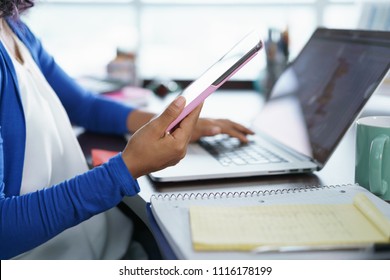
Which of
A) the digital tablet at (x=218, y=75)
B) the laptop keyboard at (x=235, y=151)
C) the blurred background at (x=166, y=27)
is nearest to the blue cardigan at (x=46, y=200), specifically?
the digital tablet at (x=218, y=75)

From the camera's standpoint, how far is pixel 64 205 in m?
0.68

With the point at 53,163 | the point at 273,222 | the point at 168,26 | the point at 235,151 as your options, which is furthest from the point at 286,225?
the point at 168,26

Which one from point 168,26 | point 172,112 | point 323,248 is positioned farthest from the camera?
point 168,26

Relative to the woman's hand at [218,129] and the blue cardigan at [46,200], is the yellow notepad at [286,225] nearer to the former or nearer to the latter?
the blue cardigan at [46,200]

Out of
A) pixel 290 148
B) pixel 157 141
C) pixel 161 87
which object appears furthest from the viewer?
pixel 161 87

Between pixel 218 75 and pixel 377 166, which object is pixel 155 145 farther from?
pixel 377 166

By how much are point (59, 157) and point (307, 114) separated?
17.7 inches

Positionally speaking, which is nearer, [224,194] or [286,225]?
[286,225]

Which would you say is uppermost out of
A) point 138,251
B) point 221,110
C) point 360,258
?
point 360,258

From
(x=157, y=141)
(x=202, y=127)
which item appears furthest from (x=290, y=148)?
(x=157, y=141)

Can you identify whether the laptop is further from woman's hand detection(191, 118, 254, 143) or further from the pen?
the pen

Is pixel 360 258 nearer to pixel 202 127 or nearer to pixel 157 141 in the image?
pixel 157 141
